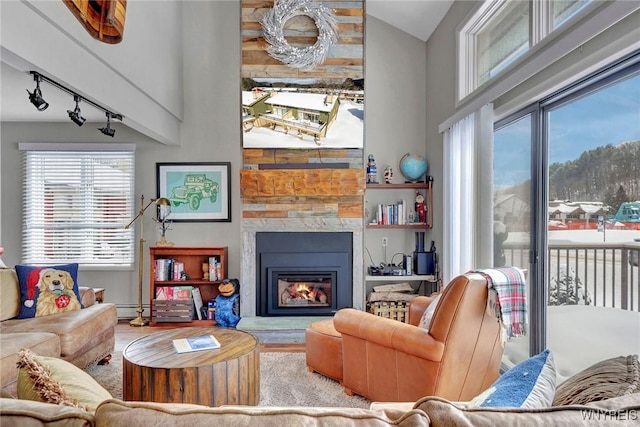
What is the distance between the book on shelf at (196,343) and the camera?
2.25m

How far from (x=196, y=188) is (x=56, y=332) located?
246 centimetres

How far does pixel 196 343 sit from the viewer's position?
2342 mm

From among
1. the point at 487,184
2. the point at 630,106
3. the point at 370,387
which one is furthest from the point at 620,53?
the point at 370,387

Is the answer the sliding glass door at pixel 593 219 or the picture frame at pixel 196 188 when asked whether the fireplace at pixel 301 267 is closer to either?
the picture frame at pixel 196 188

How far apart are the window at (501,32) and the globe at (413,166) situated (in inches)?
41.0

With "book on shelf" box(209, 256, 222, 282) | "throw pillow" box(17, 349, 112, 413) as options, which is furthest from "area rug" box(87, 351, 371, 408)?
"throw pillow" box(17, 349, 112, 413)

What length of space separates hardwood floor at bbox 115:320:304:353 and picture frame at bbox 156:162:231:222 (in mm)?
1324

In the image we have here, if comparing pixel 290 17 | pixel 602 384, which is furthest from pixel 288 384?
pixel 290 17

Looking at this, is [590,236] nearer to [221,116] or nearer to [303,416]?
[303,416]

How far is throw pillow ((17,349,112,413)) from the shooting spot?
95 cm

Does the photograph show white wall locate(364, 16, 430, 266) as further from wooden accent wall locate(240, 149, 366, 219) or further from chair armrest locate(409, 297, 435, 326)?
chair armrest locate(409, 297, 435, 326)

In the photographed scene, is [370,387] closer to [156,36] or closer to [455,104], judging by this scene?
[455,104]

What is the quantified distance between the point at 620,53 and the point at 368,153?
3.09 metres

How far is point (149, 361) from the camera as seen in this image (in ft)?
6.73
